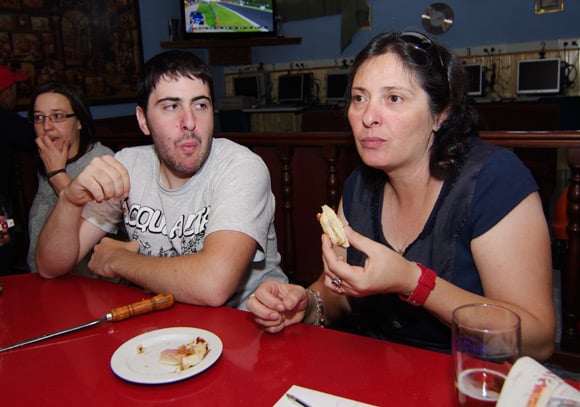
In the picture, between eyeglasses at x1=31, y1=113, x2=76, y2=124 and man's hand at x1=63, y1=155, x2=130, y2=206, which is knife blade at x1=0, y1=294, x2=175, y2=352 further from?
eyeglasses at x1=31, y1=113, x2=76, y2=124

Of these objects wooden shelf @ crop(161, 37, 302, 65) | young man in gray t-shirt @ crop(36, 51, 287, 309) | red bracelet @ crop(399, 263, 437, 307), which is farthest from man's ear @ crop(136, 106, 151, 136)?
wooden shelf @ crop(161, 37, 302, 65)

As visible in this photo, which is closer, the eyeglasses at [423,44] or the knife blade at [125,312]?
the knife blade at [125,312]

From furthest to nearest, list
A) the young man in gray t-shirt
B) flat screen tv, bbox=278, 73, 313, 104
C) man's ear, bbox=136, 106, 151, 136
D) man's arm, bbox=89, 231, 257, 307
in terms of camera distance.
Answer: flat screen tv, bbox=278, 73, 313, 104
man's ear, bbox=136, 106, 151, 136
the young man in gray t-shirt
man's arm, bbox=89, 231, 257, 307

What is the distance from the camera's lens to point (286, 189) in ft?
9.58

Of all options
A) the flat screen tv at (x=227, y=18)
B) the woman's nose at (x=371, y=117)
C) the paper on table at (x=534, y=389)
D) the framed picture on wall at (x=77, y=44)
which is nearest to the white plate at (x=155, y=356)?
the paper on table at (x=534, y=389)

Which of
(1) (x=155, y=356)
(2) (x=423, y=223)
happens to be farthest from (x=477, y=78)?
(1) (x=155, y=356)

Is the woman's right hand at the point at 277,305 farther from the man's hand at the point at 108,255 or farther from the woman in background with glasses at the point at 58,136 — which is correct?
the woman in background with glasses at the point at 58,136

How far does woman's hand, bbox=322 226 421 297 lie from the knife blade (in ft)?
1.43

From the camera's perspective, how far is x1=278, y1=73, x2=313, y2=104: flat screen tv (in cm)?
749

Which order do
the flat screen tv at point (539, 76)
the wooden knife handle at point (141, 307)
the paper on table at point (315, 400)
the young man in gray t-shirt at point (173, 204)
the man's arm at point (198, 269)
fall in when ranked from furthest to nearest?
the flat screen tv at point (539, 76) < the young man in gray t-shirt at point (173, 204) < the man's arm at point (198, 269) < the wooden knife handle at point (141, 307) < the paper on table at point (315, 400)

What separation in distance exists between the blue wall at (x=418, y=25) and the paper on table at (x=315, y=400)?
17.6 ft

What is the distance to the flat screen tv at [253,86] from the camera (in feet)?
25.7

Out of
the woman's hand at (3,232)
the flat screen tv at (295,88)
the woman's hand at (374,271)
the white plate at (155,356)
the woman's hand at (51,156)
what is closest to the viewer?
the white plate at (155,356)

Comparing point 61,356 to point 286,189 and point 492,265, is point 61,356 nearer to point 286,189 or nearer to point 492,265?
→ point 492,265
